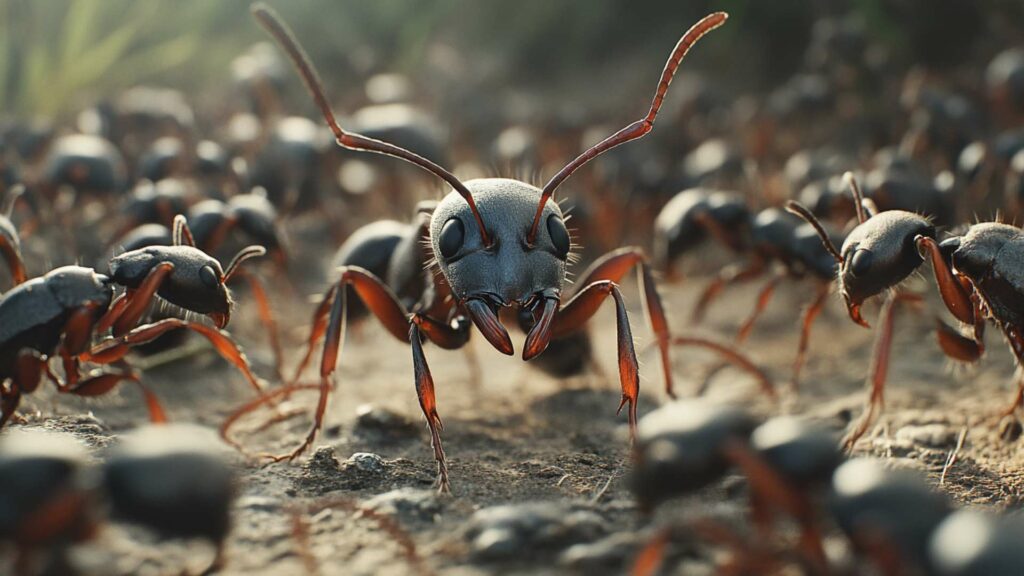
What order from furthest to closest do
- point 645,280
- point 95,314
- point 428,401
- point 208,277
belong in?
point 645,280, point 208,277, point 428,401, point 95,314

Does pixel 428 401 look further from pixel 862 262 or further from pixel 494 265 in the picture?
pixel 862 262

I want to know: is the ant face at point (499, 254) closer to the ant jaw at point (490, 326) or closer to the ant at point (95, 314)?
the ant jaw at point (490, 326)

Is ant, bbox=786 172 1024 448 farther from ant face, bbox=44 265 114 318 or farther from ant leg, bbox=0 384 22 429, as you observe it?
ant leg, bbox=0 384 22 429

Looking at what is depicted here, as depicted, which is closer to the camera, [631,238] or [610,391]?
[610,391]

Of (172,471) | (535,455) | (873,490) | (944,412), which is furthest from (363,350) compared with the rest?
(873,490)

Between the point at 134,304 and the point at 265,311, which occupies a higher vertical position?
the point at 134,304

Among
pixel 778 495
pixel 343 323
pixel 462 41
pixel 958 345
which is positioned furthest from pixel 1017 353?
pixel 462 41

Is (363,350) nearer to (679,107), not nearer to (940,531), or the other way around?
(940,531)

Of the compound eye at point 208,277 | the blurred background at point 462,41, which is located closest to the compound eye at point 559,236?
the compound eye at point 208,277
